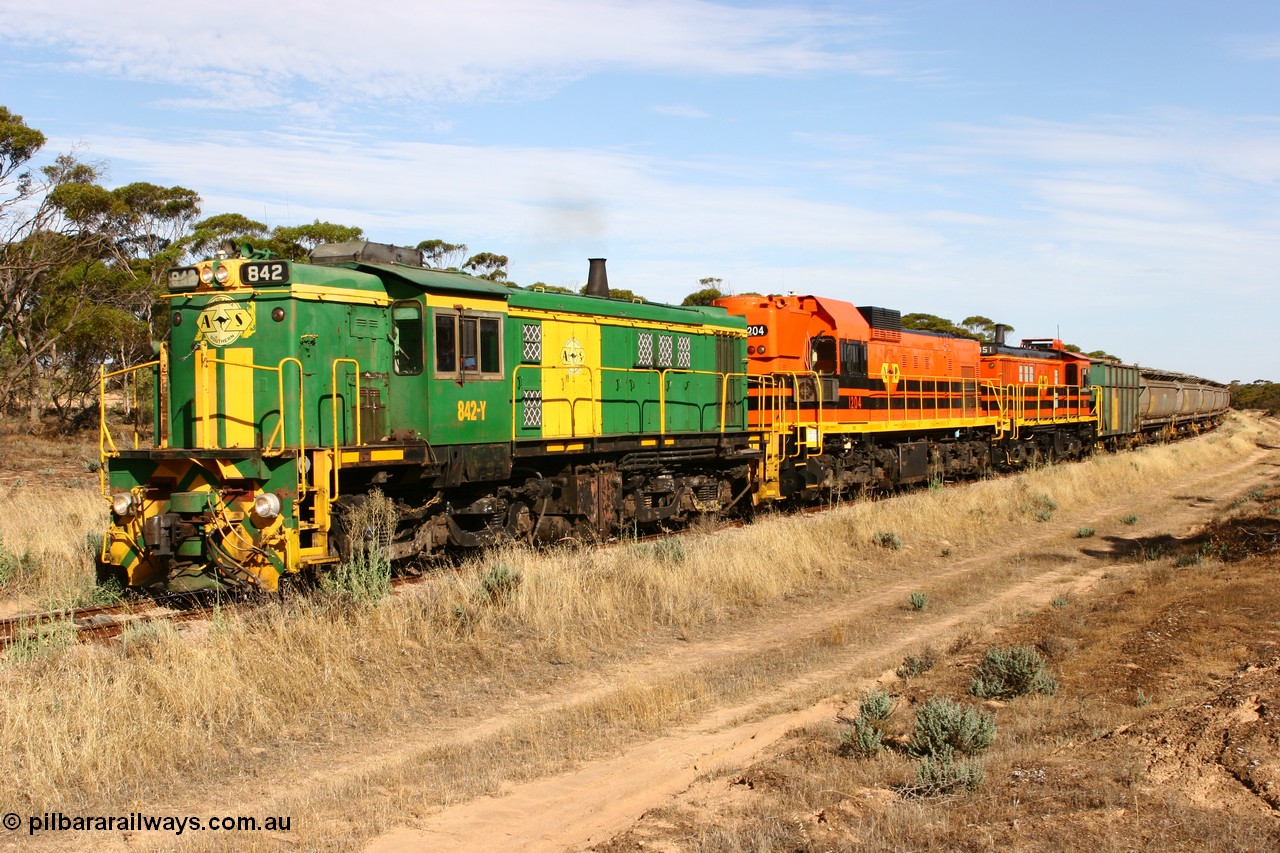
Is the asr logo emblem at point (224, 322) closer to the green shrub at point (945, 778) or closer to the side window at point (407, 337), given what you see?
the side window at point (407, 337)

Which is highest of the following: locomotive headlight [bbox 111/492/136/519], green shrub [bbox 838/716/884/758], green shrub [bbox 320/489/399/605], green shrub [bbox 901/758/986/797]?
locomotive headlight [bbox 111/492/136/519]

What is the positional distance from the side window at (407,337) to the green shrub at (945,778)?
7.97 metres

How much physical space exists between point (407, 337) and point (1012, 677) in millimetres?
7631

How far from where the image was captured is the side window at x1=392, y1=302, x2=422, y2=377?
12062mm

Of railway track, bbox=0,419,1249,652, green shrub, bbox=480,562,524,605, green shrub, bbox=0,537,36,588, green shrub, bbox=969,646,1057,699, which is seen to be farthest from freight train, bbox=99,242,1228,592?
green shrub, bbox=969,646,1057,699

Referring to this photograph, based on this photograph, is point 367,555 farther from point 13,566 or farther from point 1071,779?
point 1071,779

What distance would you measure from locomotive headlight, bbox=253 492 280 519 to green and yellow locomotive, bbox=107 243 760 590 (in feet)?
0.07

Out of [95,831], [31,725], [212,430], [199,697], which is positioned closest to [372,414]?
[212,430]

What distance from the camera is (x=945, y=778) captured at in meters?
5.73

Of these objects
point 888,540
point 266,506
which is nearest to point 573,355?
point 888,540

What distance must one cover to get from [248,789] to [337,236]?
120ft

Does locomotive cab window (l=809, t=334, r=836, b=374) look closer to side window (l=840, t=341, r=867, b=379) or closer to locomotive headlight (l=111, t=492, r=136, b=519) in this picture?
side window (l=840, t=341, r=867, b=379)

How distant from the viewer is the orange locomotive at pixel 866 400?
20094 millimetres

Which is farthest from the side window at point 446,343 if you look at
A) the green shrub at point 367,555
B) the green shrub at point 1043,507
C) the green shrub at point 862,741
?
the green shrub at point 1043,507
